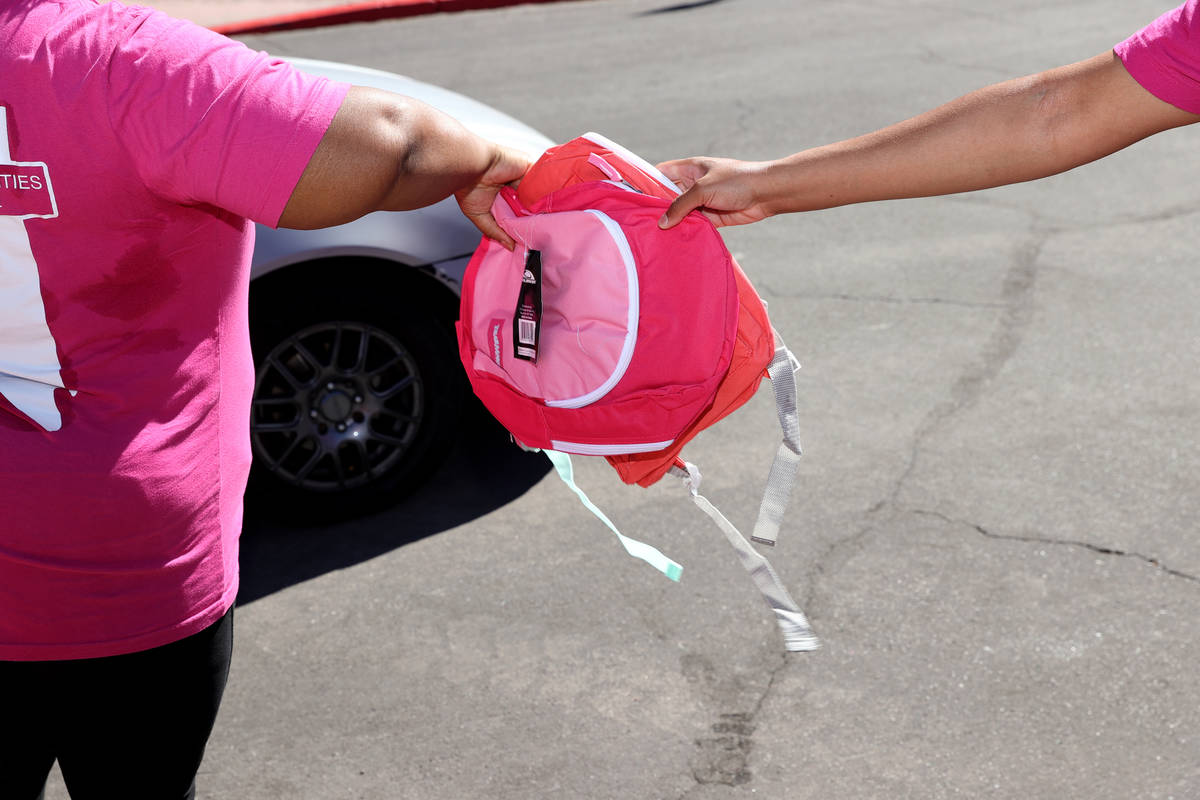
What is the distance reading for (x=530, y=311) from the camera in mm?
2320

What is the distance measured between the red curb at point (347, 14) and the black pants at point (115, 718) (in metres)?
11.2

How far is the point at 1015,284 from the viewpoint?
5773 millimetres

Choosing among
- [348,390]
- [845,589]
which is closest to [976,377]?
[845,589]

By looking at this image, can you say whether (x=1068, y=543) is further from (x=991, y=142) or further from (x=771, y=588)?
(x=991, y=142)

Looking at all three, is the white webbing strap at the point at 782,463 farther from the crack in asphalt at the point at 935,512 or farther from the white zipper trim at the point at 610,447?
the crack in asphalt at the point at 935,512

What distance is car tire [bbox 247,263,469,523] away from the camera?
3.97 meters

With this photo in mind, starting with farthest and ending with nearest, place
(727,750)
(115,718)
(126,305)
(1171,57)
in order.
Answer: (727,750)
(1171,57)
(115,718)
(126,305)

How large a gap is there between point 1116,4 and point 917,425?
8.89 m

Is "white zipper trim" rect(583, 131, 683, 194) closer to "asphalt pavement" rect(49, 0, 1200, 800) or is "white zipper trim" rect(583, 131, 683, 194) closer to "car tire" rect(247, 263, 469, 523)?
"asphalt pavement" rect(49, 0, 1200, 800)

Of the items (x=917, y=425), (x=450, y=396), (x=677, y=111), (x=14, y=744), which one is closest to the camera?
(x=14, y=744)

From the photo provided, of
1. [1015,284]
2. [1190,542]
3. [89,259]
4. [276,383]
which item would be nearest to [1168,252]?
[1015,284]

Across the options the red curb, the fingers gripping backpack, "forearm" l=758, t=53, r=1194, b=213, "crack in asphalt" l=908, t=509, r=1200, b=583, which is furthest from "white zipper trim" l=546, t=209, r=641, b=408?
the red curb

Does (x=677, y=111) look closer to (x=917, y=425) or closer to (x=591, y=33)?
(x=591, y=33)

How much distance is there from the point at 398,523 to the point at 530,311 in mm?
2000
